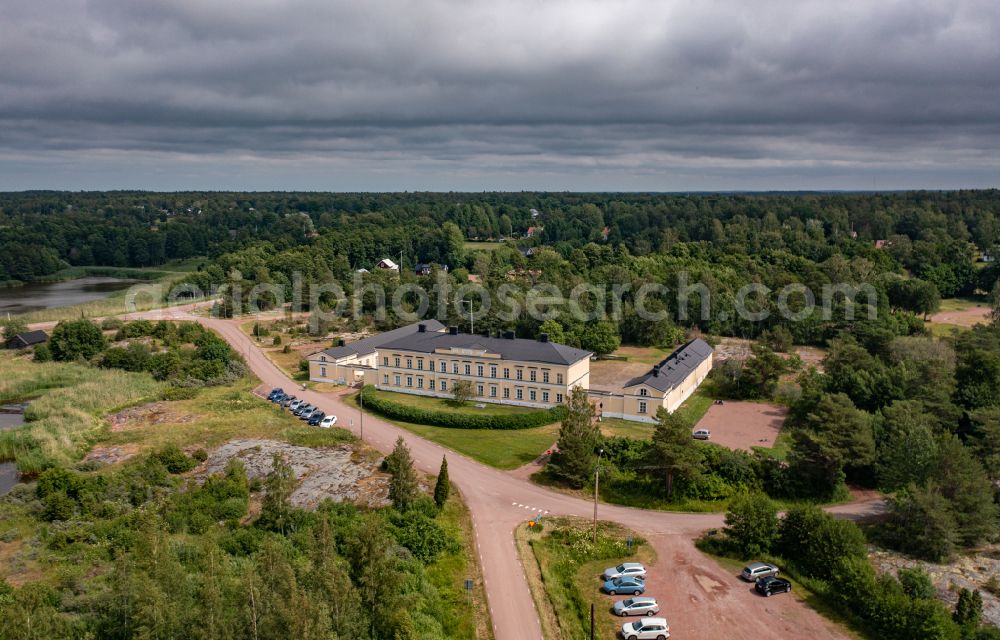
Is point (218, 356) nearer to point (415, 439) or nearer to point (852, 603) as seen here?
point (415, 439)

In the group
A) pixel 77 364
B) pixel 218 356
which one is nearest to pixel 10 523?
pixel 218 356

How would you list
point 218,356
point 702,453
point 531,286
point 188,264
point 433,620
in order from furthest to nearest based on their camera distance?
point 188,264
point 531,286
point 218,356
point 702,453
point 433,620

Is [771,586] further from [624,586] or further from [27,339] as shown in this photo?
[27,339]

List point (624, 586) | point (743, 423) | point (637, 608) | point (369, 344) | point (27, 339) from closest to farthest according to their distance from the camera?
point (637, 608), point (624, 586), point (743, 423), point (369, 344), point (27, 339)

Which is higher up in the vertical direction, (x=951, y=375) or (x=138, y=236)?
(x=138, y=236)

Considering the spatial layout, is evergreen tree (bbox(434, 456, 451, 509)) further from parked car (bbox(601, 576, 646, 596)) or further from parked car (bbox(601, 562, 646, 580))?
parked car (bbox(601, 576, 646, 596))

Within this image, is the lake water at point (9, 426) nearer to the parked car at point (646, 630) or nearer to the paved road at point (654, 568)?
the paved road at point (654, 568)

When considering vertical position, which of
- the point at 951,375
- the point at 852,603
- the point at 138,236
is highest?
the point at 138,236

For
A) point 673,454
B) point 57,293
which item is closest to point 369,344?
point 673,454
